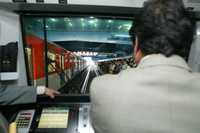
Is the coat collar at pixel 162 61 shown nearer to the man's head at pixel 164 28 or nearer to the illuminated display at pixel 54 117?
the man's head at pixel 164 28

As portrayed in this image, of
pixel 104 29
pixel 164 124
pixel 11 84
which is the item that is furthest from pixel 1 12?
pixel 164 124

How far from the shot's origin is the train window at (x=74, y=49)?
8.68 ft

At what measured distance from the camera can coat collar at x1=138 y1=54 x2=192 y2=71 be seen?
1.23 m

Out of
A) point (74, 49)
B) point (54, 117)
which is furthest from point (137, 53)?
point (74, 49)

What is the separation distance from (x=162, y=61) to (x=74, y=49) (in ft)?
5.18

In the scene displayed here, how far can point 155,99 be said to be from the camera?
1179mm

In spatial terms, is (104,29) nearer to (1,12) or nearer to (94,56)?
(94,56)

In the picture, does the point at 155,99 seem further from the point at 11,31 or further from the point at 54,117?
the point at 11,31

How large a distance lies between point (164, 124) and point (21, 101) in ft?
5.12

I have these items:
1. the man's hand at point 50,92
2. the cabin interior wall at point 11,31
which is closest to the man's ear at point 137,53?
the man's hand at point 50,92

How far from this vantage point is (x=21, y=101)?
247 centimetres

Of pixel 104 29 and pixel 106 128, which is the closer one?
pixel 106 128

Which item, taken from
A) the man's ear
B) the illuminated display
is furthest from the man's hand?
the man's ear

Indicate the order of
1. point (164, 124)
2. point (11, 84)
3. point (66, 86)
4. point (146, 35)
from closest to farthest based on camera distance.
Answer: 1. point (164, 124)
2. point (146, 35)
3. point (11, 84)
4. point (66, 86)
